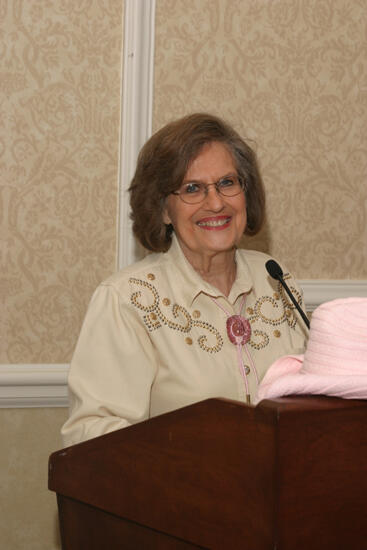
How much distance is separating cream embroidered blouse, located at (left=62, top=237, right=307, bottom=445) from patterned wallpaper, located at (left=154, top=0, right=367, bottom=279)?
74cm

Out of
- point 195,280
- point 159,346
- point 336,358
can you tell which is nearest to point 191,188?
point 195,280

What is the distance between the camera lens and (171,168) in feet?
6.82

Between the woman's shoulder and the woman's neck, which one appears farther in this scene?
the woman's neck

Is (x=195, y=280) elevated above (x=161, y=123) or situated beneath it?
situated beneath

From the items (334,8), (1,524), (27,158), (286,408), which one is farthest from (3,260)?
(286,408)

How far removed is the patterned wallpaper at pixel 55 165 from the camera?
2.51 m

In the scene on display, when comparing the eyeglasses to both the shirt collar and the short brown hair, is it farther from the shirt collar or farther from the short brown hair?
the shirt collar

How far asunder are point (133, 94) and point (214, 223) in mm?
703

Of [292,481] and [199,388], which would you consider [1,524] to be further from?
[292,481]

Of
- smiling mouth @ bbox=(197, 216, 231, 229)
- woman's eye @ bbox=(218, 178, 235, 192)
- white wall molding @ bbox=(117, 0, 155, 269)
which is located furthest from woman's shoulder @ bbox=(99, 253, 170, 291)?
white wall molding @ bbox=(117, 0, 155, 269)

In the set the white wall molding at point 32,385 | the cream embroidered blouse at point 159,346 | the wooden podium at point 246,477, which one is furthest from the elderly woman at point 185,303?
the white wall molding at point 32,385

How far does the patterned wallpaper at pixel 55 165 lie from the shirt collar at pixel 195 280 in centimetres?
53

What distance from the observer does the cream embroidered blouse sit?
1.87m

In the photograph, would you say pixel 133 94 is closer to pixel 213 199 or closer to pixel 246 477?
pixel 213 199
